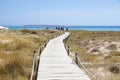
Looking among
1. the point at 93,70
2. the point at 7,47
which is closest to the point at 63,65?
the point at 93,70

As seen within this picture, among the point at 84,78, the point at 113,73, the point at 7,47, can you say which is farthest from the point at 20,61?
the point at 7,47

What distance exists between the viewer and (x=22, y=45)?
23.2 metres

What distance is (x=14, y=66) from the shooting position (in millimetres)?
12312

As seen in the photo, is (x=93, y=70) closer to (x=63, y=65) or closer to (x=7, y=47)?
(x=63, y=65)

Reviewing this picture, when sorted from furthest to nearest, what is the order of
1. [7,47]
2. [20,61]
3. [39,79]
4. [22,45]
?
[22,45] < [7,47] < [20,61] < [39,79]

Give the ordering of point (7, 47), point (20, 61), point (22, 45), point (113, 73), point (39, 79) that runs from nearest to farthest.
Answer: point (39, 79), point (20, 61), point (113, 73), point (7, 47), point (22, 45)

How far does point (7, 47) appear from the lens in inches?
848

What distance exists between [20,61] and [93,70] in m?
4.46

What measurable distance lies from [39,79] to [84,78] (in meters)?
1.96

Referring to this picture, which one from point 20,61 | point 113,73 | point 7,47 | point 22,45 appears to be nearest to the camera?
point 20,61

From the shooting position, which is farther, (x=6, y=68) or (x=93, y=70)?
(x=93, y=70)

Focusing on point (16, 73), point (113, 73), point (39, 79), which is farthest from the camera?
point (113, 73)

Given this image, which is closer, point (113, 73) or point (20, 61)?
point (20, 61)

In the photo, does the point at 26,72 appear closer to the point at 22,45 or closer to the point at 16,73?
the point at 16,73
